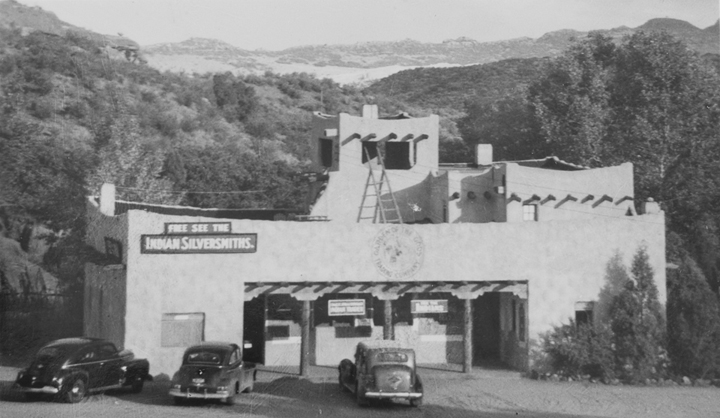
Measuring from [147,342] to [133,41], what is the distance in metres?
80.9

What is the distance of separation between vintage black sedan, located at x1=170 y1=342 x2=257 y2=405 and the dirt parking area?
0.37m

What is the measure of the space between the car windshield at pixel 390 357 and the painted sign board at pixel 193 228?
6.78 m

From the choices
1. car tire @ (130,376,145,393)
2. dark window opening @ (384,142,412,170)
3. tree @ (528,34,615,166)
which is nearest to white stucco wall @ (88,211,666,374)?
car tire @ (130,376,145,393)

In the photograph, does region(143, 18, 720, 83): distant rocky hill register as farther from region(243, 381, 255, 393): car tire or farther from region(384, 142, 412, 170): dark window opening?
region(243, 381, 255, 393): car tire

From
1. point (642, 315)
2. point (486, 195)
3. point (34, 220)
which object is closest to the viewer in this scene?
point (642, 315)

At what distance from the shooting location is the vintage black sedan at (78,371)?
76.8ft

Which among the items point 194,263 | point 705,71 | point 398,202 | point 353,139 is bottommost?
point 194,263

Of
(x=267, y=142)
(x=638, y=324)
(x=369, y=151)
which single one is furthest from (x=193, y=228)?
(x=267, y=142)

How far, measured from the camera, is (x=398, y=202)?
3822cm

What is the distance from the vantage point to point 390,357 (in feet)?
83.3

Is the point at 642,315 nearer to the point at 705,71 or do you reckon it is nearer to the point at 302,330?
the point at 302,330

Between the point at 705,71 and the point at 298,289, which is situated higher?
the point at 705,71

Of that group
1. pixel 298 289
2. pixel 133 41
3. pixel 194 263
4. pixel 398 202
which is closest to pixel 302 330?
pixel 298 289

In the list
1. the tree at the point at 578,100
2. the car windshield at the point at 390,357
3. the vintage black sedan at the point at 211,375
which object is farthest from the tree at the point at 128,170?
the car windshield at the point at 390,357
